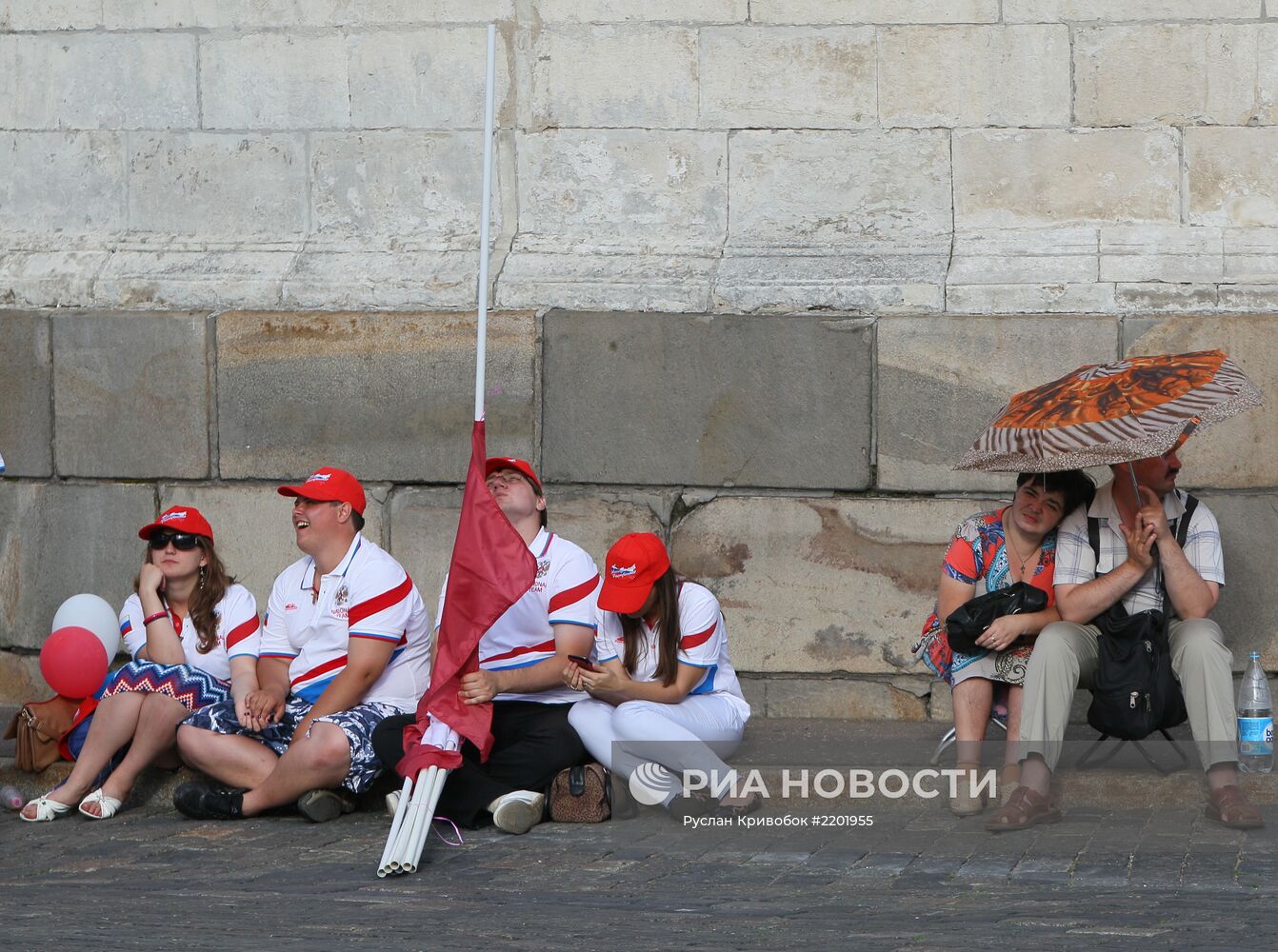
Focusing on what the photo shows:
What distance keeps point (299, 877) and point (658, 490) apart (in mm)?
2662

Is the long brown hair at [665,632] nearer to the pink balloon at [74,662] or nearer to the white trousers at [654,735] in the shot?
the white trousers at [654,735]

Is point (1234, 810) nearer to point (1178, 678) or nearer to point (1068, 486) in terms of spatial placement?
point (1178, 678)

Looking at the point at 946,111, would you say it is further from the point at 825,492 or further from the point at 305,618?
the point at 305,618

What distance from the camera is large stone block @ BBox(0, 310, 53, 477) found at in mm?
7910

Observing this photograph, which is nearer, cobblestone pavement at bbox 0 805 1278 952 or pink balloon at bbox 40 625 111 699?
cobblestone pavement at bbox 0 805 1278 952

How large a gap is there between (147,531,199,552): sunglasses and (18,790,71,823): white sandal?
37.9 inches

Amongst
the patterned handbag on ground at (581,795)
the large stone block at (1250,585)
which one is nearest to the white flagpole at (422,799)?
the patterned handbag on ground at (581,795)

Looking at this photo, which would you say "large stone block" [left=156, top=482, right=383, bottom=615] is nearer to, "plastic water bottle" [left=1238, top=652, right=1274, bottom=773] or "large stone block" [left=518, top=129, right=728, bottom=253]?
"large stone block" [left=518, top=129, right=728, bottom=253]

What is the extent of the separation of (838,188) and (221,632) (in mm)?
3042

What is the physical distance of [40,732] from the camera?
6551 millimetres

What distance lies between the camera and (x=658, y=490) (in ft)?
24.4

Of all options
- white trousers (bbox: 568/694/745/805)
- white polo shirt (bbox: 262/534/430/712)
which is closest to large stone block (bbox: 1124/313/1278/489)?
white trousers (bbox: 568/694/745/805)

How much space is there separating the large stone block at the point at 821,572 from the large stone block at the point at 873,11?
1975mm

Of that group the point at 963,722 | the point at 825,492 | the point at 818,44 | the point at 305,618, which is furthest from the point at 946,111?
the point at 305,618
